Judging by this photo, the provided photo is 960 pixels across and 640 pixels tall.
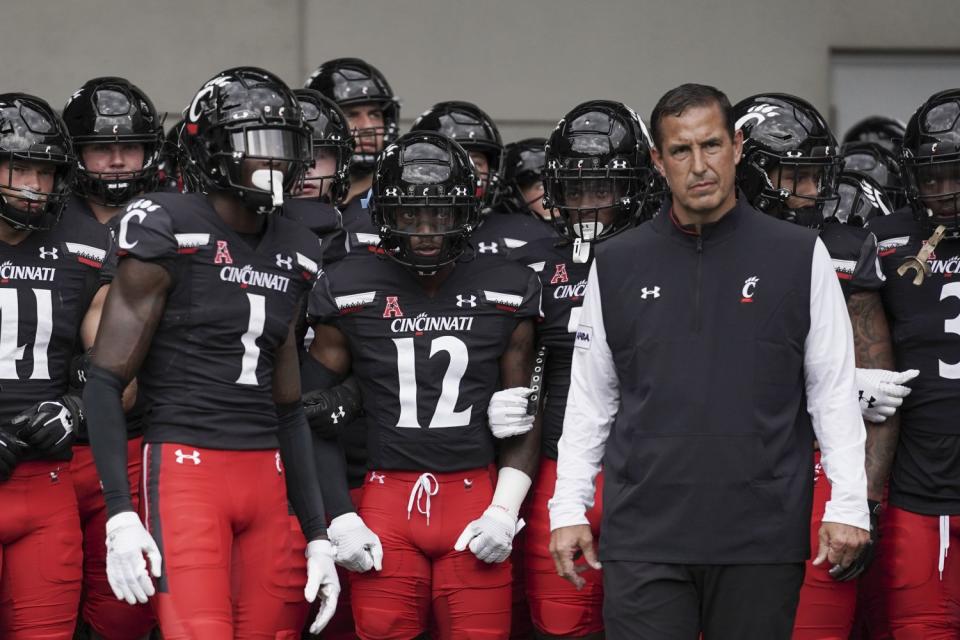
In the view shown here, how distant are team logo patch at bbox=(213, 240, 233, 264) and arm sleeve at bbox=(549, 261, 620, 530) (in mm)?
902

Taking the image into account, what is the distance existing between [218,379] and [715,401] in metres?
1.25

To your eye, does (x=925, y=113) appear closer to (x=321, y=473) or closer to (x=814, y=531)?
(x=814, y=531)

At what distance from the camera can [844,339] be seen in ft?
11.4

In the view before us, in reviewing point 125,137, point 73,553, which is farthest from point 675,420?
point 125,137

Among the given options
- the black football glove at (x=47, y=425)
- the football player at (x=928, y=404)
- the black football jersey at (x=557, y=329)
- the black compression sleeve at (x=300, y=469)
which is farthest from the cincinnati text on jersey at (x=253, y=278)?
the football player at (x=928, y=404)

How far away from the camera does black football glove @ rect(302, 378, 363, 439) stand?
4.40m

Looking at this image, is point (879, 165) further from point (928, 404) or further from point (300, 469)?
point (300, 469)

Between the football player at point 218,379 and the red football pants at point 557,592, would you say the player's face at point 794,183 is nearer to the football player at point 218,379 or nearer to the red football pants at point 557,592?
the red football pants at point 557,592

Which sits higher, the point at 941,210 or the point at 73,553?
the point at 941,210

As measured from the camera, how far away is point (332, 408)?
4422mm

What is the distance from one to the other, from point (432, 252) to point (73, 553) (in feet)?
4.33

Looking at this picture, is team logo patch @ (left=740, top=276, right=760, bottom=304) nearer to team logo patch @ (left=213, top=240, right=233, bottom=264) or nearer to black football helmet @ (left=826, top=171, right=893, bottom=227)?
team logo patch @ (left=213, top=240, right=233, bottom=264)

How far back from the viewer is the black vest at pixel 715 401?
3.41 m

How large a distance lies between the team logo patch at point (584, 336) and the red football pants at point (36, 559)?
5.23 feet
